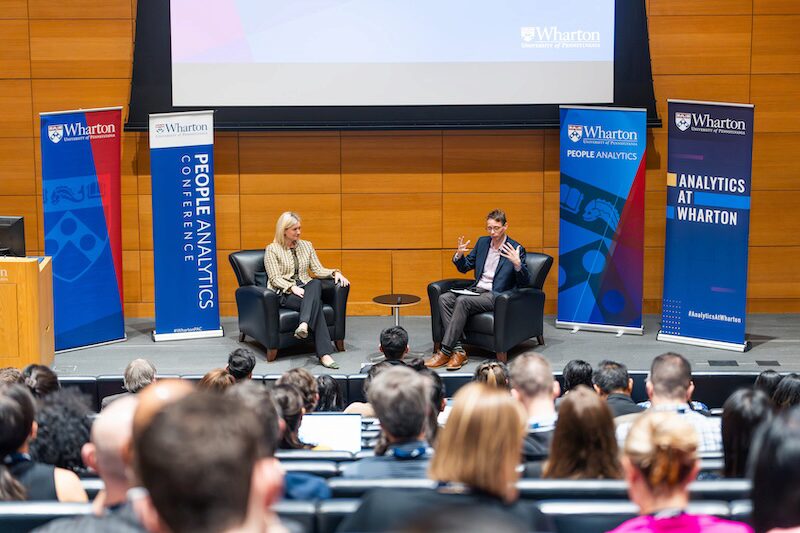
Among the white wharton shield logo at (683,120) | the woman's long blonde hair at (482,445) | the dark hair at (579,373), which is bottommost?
the dark hair at (579,373)

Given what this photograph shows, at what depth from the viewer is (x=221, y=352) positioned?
7.83 metres

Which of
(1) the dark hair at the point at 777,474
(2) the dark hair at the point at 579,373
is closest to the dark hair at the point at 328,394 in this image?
(2) the dark hair at the point at 579,373

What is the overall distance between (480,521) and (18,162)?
8.64 metres

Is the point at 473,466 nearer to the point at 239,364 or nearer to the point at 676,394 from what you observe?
the point at 676,394

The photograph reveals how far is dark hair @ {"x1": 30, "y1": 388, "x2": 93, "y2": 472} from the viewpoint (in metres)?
3.38

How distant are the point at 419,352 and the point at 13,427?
4995mm

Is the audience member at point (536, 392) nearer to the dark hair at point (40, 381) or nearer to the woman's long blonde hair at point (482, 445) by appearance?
the woman's long blonde hair at point (482, 445)

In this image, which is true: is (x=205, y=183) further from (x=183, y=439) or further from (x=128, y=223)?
(x=183, y=439)

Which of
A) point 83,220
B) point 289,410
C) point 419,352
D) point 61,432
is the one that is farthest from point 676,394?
point 83,220

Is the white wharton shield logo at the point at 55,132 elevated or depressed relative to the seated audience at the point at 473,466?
elevated

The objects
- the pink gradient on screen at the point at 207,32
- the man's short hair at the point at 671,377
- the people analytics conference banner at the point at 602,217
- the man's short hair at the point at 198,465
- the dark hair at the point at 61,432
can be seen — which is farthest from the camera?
the pink gradient on screen at the point at 207,32

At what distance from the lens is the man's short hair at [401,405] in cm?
302

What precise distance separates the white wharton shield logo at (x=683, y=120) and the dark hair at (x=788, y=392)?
3669 millimetres

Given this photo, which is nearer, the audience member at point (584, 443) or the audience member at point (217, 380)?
the audience member at point (584, 443)
